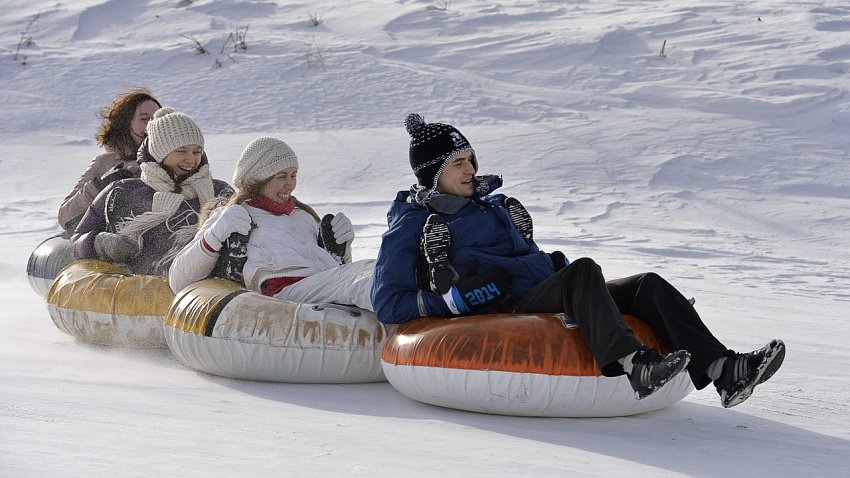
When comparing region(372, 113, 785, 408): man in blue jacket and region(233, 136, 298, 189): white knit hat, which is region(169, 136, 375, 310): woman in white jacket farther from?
region(372, 113, 785, 408): man in blue jacket

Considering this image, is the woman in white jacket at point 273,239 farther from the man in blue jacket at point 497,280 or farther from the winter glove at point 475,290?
the winter glove at point 475,290

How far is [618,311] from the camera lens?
402 cm

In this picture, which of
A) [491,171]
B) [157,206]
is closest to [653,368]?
[157,206]

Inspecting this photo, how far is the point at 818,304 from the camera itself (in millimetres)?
7406

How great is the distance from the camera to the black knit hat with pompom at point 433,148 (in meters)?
4.72

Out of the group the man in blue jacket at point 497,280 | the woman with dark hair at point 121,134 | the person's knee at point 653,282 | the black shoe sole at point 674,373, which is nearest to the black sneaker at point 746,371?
the man in blue jacket at point 497,280

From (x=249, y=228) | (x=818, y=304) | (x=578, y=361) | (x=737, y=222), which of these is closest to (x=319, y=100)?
(x=737, y=222)

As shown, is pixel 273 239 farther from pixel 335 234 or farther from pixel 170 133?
pixel 170 133

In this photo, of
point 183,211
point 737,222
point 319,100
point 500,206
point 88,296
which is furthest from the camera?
point 319,100

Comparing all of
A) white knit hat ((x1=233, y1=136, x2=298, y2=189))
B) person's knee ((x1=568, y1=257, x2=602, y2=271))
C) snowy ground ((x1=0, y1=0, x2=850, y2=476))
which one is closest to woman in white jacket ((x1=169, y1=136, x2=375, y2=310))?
white knit hat ((x1=233, y1=136, x2=298, y2=189))

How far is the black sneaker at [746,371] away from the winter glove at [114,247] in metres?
3.37

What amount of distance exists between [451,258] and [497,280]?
21 cm

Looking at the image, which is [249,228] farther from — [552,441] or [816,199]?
[816,199]

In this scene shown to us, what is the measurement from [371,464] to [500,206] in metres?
1.58
